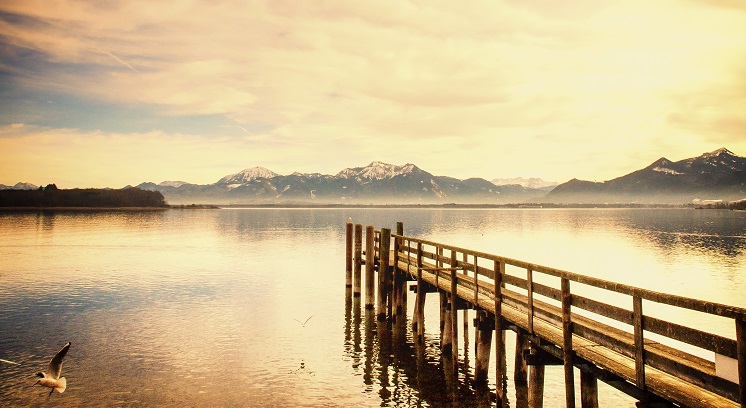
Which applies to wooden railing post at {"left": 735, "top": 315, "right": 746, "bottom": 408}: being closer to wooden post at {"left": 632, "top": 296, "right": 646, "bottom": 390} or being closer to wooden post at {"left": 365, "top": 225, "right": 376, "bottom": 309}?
wooden post at {"left": 632, "top": 296, "right": 646, "bottom": 390}

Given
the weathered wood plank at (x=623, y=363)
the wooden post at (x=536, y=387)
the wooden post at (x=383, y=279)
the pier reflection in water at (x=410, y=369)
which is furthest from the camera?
the wooden post at (x=383, y=279)

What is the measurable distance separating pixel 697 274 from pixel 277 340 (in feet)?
138

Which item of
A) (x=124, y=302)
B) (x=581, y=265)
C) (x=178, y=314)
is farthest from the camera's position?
(x=581, y=265)

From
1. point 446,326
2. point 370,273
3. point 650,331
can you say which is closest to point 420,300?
point 446,326

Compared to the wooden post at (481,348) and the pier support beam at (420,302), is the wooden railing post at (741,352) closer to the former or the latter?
the wooden post at (481,348)

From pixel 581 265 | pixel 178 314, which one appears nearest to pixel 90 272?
pixel 178 314

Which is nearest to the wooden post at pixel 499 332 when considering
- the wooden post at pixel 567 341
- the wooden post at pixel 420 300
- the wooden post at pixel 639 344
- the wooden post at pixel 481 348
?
the wooden post at pixel 481 348

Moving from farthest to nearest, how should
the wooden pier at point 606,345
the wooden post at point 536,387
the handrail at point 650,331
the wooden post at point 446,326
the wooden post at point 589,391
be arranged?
the wooden post at point 446,326 < the wooden post at point 536,387 < the wooden post at point 589,391 < the wooden pier at point 606,345 < the handrail at point 650,331

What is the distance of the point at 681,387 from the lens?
7.78m

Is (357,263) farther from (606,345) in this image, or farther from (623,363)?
(623,363)

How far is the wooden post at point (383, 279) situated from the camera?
2472 cm

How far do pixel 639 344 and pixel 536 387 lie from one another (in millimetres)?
4117

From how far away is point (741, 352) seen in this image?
636 centimetres

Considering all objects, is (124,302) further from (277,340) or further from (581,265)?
(581,265)
